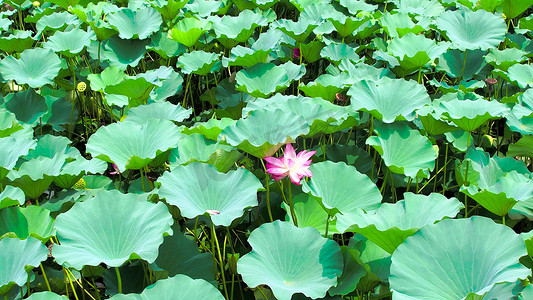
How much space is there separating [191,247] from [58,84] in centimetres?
157

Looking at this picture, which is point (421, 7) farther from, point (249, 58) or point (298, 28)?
point (249, 58)

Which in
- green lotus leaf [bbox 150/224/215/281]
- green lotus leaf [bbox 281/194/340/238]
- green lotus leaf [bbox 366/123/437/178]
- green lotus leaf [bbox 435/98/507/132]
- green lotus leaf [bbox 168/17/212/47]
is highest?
green lotus leaf [bbox 168/17/212/47]

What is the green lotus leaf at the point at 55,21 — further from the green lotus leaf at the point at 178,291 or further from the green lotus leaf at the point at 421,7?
the green lotus leaf at the point at 178,291

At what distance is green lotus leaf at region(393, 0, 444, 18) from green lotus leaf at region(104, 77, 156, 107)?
61.1 inches

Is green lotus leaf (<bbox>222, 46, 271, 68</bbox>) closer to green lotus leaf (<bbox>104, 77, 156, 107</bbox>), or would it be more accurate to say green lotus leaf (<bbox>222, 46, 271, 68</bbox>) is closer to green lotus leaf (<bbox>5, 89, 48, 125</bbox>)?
green lotus leaf (<bbox>104, 77, 156, 107</bbox>)

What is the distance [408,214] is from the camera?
54.4 inches

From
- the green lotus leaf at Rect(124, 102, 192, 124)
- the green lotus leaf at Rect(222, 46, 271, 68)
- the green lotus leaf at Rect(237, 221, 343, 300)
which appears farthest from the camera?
the green lotus leaf at Rect(222, 46, 271, 68)

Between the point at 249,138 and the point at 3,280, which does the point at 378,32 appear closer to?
the point at 249,138

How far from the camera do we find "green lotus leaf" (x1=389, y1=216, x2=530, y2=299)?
1104 millimetres

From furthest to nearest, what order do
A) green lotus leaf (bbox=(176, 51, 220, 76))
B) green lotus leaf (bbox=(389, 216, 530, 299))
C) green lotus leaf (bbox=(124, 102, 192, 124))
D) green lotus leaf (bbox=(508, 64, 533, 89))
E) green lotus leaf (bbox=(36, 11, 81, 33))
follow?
green lotus leaf (bbox=(36, 11, 81, 33)) < green lotus leaf (bbox=(176, 51, 220, 76)) < green lotus leaf (bbox=(508, 64, 533, 89)) < green lotus leaf (bbox=(124, 102, 192, 124)) < green lotus leaf (bbox=(389, 216, 530, 299))

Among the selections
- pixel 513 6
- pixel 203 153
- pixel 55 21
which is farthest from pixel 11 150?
pixel 513 6

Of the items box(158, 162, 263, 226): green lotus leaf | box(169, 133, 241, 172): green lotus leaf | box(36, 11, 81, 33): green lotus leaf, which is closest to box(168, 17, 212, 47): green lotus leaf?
box(36, 11, 81, 33): green lotus leaf

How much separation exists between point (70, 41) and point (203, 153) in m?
1.26

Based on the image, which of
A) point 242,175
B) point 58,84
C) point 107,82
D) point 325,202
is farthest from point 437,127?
point 58,84
